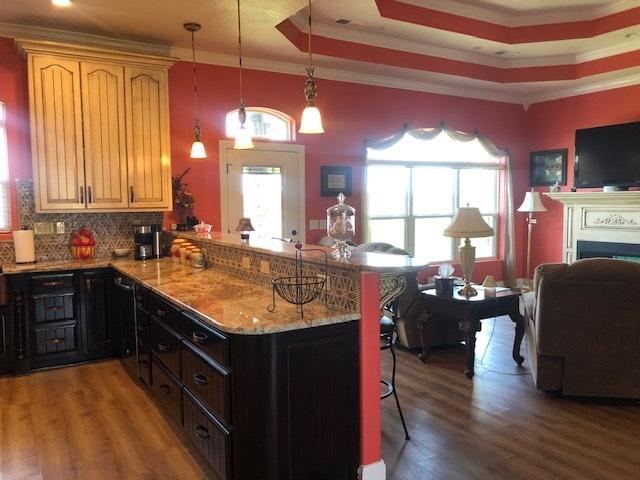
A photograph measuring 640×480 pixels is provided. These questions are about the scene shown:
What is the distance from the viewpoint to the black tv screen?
6.48 meters

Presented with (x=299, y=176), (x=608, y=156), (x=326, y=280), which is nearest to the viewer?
(x=326, y=280)

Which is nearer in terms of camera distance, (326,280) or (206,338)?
(206,338)

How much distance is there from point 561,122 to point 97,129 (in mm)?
6346

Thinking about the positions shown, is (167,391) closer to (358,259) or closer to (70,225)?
(358,259)

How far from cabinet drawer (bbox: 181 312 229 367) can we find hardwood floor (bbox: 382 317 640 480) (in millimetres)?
1172

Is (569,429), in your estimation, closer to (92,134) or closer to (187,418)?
(187,418)

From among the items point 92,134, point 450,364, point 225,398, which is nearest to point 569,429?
point 450,364

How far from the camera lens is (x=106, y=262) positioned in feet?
15.3

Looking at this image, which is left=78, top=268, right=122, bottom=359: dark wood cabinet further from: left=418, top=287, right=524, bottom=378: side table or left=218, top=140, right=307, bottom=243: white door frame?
left=418, top=287, right=524, bottom=378: side table

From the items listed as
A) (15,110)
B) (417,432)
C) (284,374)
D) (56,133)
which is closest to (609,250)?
(417,432)

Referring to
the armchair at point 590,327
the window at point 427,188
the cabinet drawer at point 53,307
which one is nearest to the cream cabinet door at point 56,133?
the cabinet drawer at point 53,307

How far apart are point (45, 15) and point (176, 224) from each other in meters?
2.17

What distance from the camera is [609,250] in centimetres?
674

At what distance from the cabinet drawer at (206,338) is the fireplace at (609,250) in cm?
588
